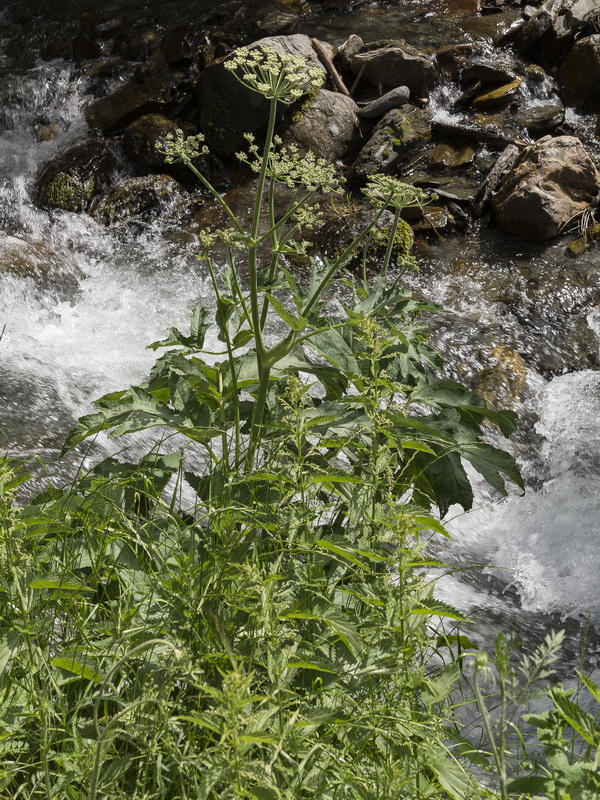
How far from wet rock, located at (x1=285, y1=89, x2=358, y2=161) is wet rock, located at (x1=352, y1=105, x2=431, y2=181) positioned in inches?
10.7

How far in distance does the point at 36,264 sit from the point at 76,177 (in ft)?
4.96

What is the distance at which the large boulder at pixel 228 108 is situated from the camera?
319 inches

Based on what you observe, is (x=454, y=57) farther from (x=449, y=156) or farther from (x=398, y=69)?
(x=449, y=156)

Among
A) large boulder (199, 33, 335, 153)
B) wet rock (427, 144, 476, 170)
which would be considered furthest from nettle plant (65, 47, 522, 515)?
large boulder (199, 33, 335, 153)

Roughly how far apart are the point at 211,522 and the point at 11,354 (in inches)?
154

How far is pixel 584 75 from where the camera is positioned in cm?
860

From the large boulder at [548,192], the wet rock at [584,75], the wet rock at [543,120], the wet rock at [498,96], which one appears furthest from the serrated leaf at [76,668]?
the wet rock at [584,75]

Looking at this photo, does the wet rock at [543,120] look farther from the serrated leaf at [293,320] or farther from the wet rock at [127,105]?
the serrated leaf at [293,320]

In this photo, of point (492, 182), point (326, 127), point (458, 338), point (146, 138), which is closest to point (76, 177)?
point (146, 138)

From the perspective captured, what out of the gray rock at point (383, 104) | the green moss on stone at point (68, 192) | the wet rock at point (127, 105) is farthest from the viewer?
the wet rock at point (127, 105)

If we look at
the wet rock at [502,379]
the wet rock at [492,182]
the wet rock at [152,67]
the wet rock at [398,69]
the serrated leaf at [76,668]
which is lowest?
the wet rock at [502,379]

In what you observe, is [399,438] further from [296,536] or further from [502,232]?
[502,232]

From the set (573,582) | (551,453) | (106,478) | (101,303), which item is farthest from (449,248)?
(106,478)

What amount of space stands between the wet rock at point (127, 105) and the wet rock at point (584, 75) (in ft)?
14.5
